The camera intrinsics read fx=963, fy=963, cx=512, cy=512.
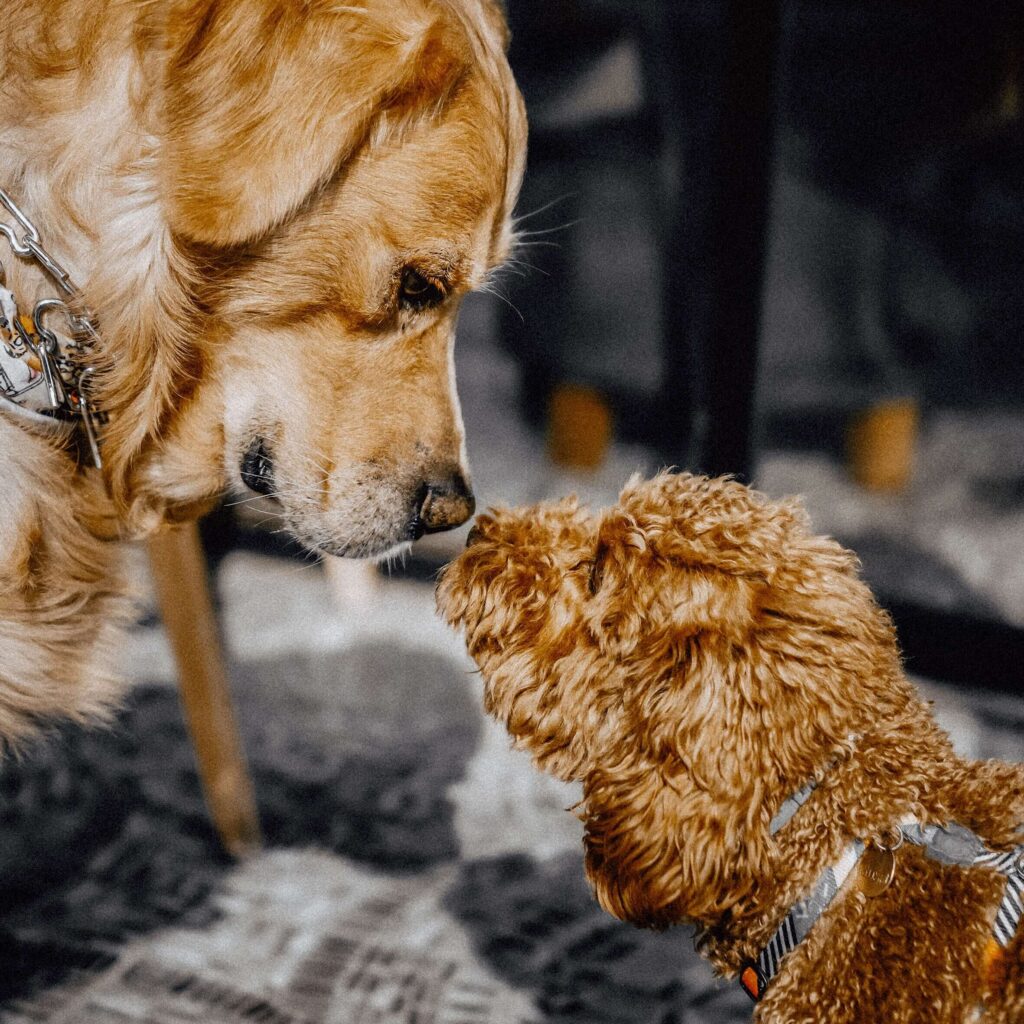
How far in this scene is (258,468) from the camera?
6.05 ft

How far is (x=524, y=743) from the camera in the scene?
1.63m

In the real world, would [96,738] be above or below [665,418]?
below

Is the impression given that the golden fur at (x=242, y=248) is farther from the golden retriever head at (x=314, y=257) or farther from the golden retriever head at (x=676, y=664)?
the golden retriever head at (x=676, y=664)

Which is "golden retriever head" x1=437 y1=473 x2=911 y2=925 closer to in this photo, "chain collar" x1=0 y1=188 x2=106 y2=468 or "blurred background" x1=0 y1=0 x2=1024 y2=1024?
"blurred background" x1=0 y1=0 x2=1024 y2=1024

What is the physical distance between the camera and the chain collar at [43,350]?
151 centimetres

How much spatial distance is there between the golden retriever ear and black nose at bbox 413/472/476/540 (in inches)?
23.6

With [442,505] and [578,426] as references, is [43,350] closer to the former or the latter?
[442,505]

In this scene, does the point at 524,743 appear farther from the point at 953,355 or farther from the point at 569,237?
the point at 953,355

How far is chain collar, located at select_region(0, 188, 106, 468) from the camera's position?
1.51 m

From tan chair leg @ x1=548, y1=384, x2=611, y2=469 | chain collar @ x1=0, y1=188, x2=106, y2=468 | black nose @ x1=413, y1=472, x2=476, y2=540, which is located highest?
chain collar @ x1=0, y1=188, x2=106, y2=468

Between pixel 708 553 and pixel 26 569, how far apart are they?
1.18 meters

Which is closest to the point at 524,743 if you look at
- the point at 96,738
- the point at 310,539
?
the point at 310,539

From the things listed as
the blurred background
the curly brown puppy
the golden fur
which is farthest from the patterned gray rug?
the curly brown puppy

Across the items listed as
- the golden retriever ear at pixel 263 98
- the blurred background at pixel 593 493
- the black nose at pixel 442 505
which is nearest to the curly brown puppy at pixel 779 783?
the black nose at pixel 442 505
